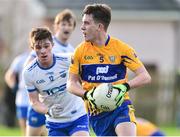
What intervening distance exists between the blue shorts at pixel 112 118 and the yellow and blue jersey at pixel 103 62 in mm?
343

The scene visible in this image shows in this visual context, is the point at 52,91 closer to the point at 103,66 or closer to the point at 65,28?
the point at 103,66

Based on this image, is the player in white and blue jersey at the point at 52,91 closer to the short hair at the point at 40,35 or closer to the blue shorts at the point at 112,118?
the short hair at the point at 40,35

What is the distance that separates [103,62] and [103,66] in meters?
0.05

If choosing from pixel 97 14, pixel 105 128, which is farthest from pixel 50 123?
pixel 97 14

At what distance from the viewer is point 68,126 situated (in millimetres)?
11320

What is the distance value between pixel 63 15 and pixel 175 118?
18.6m

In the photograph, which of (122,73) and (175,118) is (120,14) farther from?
(122,73)

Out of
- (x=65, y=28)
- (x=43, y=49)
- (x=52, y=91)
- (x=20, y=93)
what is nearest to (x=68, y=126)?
(x=52, y=91)

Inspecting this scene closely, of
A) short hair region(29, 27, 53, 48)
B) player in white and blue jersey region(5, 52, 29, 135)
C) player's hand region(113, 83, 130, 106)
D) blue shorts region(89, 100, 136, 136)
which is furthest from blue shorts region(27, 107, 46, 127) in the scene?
player's hand region(113, 83, 130, 106)

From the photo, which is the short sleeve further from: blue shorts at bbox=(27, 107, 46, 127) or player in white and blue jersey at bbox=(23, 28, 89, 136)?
blue shorts at bbox=(27, 107, 46, 127)

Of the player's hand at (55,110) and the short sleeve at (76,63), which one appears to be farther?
the player's hand at (55,110)

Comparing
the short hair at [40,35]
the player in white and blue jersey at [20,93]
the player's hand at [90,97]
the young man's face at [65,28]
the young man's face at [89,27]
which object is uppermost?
the young man's face at [89,27]

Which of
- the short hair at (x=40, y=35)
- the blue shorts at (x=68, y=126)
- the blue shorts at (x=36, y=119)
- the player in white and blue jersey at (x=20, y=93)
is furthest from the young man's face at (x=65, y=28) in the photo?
the player in white and blue jersey at (x=20, y=93)

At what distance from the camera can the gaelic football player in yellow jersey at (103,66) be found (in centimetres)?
989
